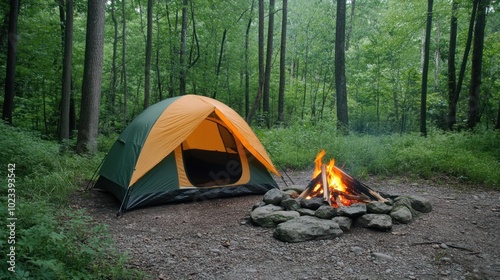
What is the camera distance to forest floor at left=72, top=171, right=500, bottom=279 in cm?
352

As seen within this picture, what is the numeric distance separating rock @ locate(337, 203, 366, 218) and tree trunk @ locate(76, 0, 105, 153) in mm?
6602

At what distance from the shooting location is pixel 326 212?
4848mm

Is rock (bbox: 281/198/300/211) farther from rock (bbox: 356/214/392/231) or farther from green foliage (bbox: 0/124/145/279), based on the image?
green foliage (bbox: 0/124/145/279)

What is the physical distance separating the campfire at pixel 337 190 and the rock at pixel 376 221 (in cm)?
50

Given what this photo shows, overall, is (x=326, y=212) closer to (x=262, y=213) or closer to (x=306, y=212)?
(x=306, y=212)

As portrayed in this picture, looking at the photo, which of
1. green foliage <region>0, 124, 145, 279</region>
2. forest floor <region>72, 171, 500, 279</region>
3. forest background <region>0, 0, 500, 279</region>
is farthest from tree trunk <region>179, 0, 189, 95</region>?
forest floor <region>72, 171, 500, 279</region>

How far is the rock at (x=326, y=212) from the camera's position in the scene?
15.9ft

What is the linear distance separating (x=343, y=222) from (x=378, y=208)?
2.51ft

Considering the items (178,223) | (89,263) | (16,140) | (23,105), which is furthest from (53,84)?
(89,263)

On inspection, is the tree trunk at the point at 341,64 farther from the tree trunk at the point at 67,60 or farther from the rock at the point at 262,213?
the tree trunk at the point at 67,60

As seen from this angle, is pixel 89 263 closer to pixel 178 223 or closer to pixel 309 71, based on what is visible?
pixel 178 223

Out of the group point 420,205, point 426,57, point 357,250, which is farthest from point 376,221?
point 426,57

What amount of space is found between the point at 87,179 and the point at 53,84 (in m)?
11.3

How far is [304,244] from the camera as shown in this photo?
425 cm
